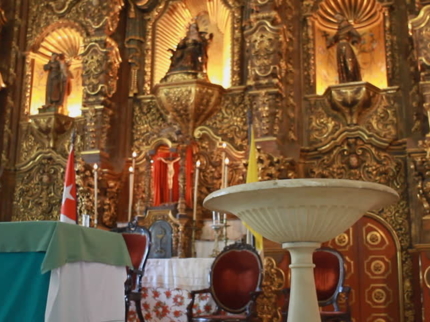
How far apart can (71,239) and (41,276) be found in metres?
0.28

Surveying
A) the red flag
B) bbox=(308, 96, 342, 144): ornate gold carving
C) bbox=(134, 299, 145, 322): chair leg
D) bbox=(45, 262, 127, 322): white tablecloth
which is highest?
bbox=(308, 96, 342, 144): ornate gold carving

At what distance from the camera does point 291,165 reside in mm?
7945

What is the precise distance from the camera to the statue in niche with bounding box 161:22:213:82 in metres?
8.86

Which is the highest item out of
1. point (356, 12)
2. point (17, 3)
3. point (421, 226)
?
point (17, 3)

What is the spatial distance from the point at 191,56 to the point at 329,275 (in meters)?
4.49

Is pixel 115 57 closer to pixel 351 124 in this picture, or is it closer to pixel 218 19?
pixel 218 19

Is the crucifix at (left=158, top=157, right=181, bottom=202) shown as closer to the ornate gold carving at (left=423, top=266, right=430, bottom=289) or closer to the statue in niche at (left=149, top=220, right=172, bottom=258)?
the statue in niche at (left=149, top=220, right=172, bottom=258)

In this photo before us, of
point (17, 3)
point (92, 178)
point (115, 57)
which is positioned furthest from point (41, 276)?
point (17, 3)

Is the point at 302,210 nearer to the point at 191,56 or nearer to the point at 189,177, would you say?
the point at 189,177

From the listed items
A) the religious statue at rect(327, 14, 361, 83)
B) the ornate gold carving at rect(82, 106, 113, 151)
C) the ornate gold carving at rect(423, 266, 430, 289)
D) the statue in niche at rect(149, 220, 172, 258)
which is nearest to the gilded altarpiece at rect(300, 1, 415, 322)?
the religious statue at rect(327, 14, 361, 83)

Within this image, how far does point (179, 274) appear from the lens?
6195mm

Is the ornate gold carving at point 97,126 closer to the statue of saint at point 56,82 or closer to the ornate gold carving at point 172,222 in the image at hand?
the statue of saint at point 56,82

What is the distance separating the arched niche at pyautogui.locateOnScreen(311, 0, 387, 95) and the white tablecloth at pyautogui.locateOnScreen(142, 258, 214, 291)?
12.4 ft

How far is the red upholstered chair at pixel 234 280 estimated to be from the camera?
17.5 feet
